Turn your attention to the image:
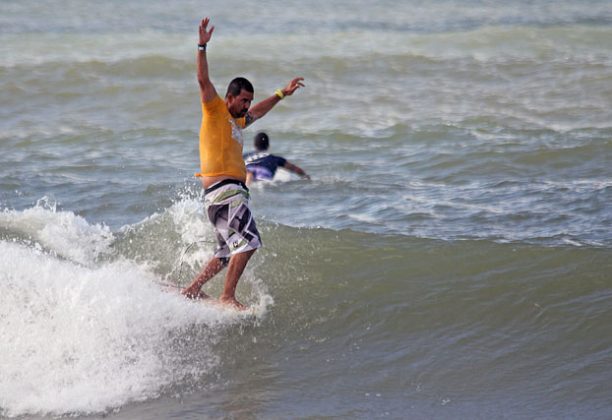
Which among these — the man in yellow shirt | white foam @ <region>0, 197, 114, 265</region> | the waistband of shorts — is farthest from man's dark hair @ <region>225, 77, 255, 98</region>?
white foam @ <region>0, 197, 114, 265</region>

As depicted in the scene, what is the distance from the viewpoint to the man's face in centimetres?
661

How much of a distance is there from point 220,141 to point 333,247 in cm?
209

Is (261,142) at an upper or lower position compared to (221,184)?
lower

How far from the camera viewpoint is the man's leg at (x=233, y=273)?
687 centimetres

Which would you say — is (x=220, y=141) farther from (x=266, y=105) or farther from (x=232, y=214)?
(x=266, y=105)

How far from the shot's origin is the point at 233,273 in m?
6.90

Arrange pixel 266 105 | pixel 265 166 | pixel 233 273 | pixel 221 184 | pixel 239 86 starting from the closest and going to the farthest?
pixel 239 86, pixel 221 184, pixel 233 273, pixel 266 105, pixel 265 166

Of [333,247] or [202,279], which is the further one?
[333,247]

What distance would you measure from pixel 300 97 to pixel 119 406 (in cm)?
1129

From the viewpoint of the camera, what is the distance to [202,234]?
8.71m

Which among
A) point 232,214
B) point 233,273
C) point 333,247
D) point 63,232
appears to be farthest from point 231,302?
point 63,232

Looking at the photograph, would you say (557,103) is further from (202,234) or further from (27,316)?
(27,316)

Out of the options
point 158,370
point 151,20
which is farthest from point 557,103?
point 151,20

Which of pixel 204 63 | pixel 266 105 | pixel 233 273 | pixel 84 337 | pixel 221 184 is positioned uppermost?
pixel 204 63
